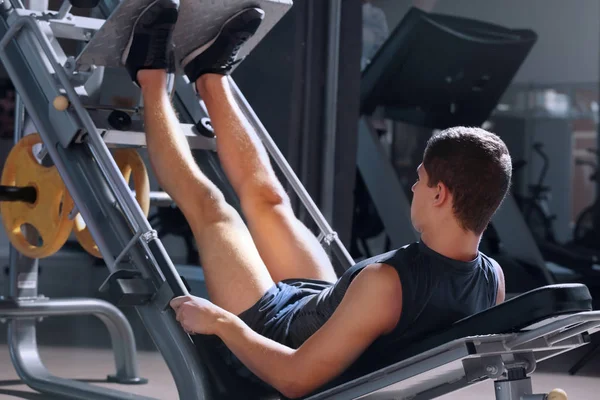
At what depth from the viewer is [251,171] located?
2.29 m

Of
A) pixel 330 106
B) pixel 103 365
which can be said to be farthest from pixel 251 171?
pixel 330 106

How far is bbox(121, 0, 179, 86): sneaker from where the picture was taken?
6.99ft

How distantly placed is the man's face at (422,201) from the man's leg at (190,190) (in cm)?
53

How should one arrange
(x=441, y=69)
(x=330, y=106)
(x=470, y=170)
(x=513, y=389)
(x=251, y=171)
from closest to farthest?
(x=513, y=389) < (x=470, y=170) < (x=251, y=171) < (x=330, y=106) < (x=441, y=69)

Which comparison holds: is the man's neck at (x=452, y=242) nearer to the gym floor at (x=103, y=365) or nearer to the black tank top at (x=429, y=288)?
the black tank top at (x=429, y=288)

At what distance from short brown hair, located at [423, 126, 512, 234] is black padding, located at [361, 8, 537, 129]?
2.40 m

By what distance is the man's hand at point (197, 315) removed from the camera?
176cm

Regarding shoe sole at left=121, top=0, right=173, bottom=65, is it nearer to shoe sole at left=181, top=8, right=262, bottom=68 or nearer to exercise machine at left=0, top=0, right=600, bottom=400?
exercise machine at left=0, top=0, right=600, bottom=400

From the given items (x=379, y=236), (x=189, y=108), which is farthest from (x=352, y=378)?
(x=379, y=236)

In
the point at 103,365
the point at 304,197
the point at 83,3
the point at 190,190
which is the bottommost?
the point at 103,365

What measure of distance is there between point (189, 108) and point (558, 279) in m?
2.86

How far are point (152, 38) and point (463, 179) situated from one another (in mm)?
992

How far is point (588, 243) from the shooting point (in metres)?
5.35

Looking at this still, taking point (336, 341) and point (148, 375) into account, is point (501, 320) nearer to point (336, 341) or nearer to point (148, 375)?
point (336, 341)
